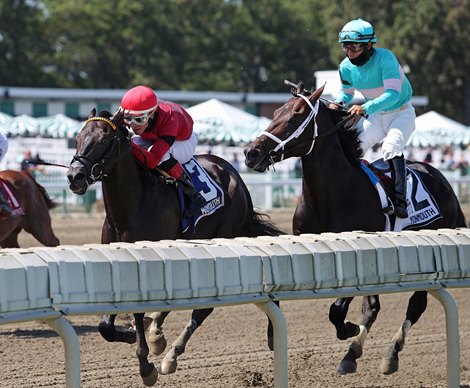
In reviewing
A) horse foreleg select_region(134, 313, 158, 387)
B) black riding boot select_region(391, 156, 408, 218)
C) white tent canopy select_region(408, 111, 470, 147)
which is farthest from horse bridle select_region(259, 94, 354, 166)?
white tent canopy select_region(408, 111, 470, 147)

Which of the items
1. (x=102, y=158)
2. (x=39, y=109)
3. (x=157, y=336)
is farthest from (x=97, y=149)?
(x=39, y=109)

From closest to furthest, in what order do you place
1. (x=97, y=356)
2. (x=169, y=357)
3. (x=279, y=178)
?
(x=169, y=357)
(x=97, y=356)
(x=279, y=178)

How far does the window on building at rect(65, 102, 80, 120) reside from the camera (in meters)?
35.2

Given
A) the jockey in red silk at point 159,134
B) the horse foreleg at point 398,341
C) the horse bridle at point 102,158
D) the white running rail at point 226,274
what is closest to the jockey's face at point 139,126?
the jockey in red silk at point 159,134

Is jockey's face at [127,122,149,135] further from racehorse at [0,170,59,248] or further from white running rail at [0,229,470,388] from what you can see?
racehorse at [0,170,59,248]

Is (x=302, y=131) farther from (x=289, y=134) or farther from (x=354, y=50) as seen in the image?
(x=354, y=50)

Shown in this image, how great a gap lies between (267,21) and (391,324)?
154 ft

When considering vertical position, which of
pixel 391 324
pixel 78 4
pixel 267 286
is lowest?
pixel 391 324

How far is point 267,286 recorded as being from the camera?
4.08 metres

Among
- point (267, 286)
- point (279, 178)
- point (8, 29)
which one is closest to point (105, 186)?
point (267, 286)

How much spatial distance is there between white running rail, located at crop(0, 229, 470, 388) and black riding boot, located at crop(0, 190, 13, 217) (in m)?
5.87

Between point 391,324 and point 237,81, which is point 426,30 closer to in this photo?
point 237,81

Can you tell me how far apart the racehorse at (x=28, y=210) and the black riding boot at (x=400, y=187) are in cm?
443

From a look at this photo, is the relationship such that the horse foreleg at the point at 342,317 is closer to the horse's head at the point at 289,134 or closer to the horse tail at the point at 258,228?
the horse's head at the point at 289,134
